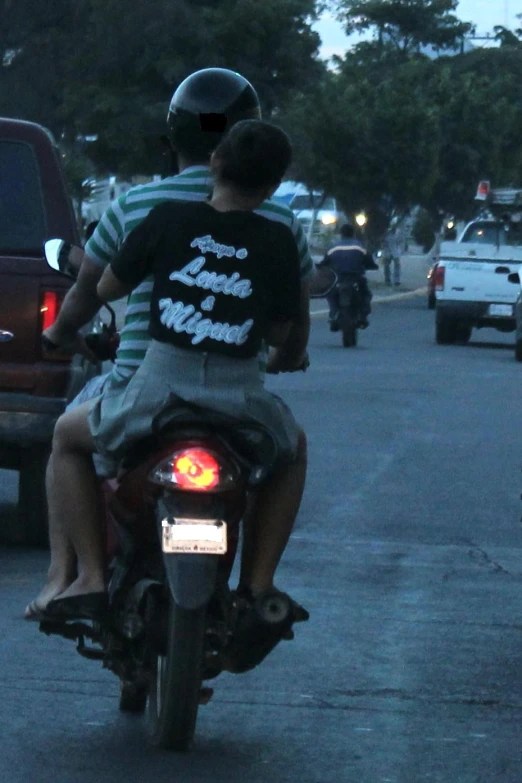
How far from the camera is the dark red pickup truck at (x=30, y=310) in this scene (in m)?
8.14

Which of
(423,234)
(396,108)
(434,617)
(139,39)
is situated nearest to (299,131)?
(396,108)

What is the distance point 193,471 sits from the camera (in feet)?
15.4

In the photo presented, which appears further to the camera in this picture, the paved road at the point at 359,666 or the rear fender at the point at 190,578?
the paved road at the point at 359,666

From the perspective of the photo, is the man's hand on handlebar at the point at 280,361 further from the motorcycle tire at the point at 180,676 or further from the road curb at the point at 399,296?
the road curb at the point at 399,296

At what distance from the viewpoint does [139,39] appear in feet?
131

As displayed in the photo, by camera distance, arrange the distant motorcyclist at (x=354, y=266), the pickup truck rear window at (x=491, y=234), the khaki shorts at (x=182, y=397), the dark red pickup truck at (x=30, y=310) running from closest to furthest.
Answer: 1. the khaki shorts at (x=182, y=397)
2. the dark red pickup truck at (x=30, y=310)
3. the distant motorcyclist at (x=354, y=266)
4. the pickup truck rear window at (x=491, y=234)

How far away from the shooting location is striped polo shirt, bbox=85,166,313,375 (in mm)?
5008

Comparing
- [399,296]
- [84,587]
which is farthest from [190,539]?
[399,296]

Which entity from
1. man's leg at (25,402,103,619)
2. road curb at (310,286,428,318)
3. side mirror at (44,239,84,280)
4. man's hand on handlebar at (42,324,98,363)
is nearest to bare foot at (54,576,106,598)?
man's leg at (25,402,103,619)

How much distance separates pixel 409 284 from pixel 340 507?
4405 cm

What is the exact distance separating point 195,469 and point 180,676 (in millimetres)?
520

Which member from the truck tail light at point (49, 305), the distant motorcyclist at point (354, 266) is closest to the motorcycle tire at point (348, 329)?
the distant motorcyclist at point (354, 266)

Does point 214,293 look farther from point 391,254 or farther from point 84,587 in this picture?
point 391,254

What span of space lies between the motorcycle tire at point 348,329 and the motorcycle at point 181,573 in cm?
2092
